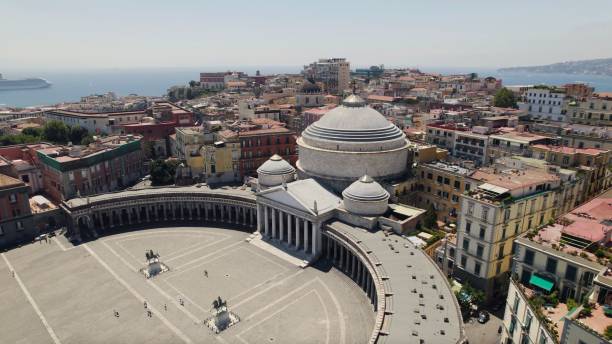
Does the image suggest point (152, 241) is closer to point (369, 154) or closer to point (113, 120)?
point (369, 154)

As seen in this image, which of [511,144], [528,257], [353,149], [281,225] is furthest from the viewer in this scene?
[353,149]

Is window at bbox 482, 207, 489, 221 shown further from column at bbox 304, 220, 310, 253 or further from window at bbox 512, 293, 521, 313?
column at bbox 304, 220, 310, 253

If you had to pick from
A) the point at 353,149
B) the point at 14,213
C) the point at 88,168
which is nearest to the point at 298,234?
the point at 353,149

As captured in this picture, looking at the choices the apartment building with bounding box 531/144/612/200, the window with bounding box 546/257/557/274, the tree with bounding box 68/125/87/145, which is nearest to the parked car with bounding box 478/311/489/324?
the window with bounding box 546/257/557/274

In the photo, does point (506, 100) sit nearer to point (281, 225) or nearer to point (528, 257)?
point (281, 225)

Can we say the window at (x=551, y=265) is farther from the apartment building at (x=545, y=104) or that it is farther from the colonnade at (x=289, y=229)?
the apartment building at (x=545, y=104)

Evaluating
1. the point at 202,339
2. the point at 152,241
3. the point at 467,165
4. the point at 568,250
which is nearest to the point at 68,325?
the point at 202,339
